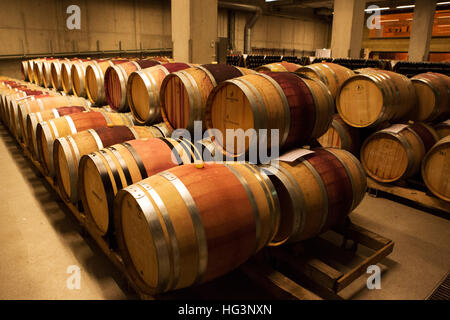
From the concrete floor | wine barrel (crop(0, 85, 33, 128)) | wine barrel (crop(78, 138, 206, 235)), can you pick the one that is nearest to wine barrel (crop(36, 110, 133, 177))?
the concrete floor

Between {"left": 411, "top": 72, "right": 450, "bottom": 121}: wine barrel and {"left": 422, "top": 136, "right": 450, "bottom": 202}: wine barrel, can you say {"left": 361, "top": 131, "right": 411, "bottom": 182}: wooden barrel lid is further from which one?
{"left": 411, "top": 72, "right": 450, "bottom": 121}: wine barrel

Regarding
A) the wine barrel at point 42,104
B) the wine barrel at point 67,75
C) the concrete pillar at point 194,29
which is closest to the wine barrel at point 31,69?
the wine barrel at point 67,75

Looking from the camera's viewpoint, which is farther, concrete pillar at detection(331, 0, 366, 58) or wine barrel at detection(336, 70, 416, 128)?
concrete pillar at detection(331, 0, 366, 58)

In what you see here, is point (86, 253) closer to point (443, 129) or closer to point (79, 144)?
point (79, 144)

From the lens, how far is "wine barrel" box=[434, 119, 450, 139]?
14.2 ft

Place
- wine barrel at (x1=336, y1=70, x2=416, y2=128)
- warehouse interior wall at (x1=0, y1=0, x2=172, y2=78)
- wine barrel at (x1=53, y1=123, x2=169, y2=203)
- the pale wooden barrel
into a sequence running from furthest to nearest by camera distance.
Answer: warehouse interior wall at (x1=0, y1=0, x2=172, y2=78), the pale wooden barrel, wine barrel at (x1=336, y1=70, x2=416, y2=128), wine barrel at (x1=53, y1=123, x2=169, y2=203)

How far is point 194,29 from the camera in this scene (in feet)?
22.0

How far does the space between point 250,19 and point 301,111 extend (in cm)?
1716

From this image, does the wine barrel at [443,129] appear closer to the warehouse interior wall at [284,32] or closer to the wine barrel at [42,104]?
the wine barrel at [42,104]

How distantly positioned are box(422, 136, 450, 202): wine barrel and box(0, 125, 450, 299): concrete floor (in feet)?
1.07

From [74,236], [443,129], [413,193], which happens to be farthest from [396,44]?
[74,236]

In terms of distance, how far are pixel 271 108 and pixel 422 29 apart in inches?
606
